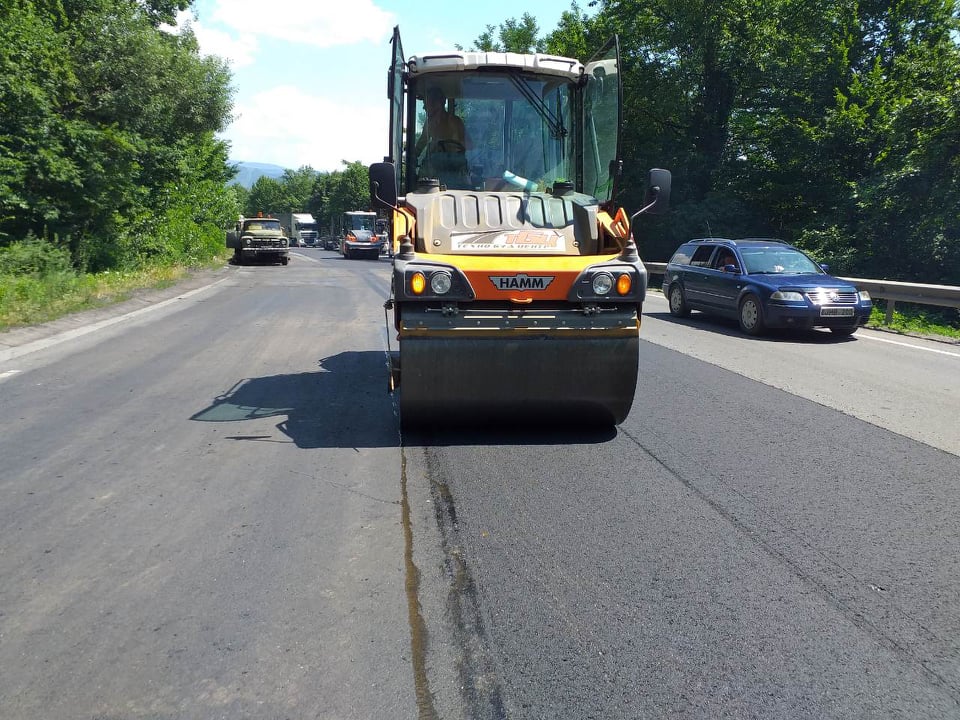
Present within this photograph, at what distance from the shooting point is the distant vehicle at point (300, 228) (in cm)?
9319

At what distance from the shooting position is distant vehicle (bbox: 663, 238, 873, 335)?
1314 centimetres

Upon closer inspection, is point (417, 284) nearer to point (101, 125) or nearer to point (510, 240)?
point (510, 240)

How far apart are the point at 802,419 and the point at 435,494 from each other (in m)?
3.83

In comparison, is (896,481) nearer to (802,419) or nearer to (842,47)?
(802,419)

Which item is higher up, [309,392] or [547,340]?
[547,340]

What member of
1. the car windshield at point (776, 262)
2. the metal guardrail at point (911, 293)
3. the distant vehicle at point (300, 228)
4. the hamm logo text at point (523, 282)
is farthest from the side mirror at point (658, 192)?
the distant vehicle at point (300, 228)

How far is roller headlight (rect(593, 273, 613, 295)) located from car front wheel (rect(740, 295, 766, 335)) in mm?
8044

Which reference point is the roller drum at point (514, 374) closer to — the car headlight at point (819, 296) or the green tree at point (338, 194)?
the car headlight at point (819, 296)

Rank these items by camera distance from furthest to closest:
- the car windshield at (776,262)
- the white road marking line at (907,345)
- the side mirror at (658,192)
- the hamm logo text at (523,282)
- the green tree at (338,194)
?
the green tree at (338,194) → the car windshield at (776,262) → the white road marking line at (907,345) → the side mirror at (658,192) → the hamm logo text at (523,282)

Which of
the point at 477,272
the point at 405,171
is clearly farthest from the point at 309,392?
the point at 477,272

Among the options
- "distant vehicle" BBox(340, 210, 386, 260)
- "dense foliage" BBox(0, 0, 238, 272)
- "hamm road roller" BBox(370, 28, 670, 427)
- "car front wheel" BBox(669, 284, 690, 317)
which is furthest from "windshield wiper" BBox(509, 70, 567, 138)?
"distant vehicle" BBox(340, 210, 386, 260)

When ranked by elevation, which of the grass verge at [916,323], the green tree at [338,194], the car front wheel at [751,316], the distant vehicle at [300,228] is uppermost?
the green tree at [338,194]

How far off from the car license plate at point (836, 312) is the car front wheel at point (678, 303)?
3.51 meters

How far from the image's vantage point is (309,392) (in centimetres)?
841
